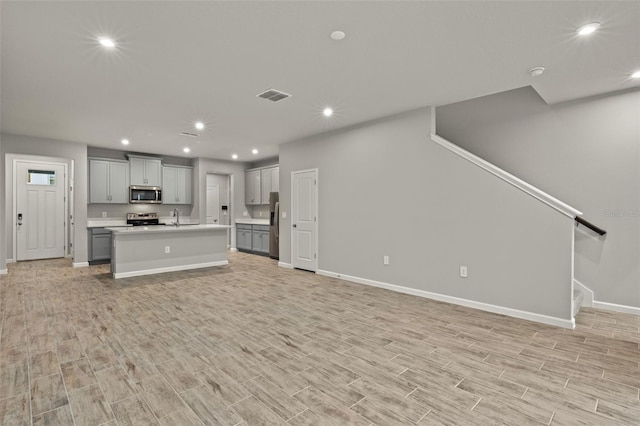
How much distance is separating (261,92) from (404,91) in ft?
5.92

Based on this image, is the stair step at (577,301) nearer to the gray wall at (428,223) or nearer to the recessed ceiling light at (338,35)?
the gray wall at (428,223)

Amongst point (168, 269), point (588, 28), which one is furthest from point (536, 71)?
point (168, 269)

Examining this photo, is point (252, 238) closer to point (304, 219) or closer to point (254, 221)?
point (254, 221)

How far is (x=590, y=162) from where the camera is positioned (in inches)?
159

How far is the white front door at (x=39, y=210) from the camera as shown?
7379mm

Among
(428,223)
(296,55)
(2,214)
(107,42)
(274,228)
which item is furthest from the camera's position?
(274,228)

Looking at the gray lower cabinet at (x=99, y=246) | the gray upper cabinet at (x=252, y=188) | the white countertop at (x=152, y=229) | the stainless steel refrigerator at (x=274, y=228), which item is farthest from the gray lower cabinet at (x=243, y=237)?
the gray lower cabinet at (x=99, y=246)

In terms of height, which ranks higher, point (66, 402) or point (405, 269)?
point (405, 269)

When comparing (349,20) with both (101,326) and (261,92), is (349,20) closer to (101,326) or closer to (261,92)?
(261,92)

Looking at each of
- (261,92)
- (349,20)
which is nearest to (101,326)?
(261,92)

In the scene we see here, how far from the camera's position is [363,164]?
5.30 metres

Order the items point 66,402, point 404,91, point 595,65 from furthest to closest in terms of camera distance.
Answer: point 404,91 < point 595,65 < point 66,402

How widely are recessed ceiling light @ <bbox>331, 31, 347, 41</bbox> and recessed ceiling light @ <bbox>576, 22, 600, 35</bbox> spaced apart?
6.34 ft

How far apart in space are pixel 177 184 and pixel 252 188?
209 centimetres
